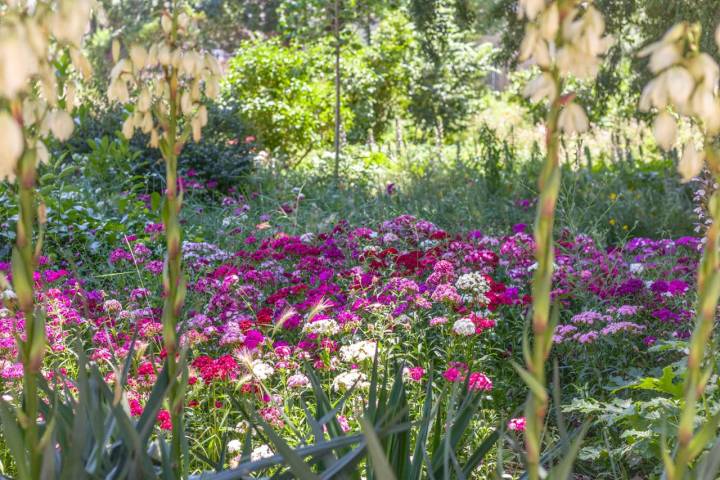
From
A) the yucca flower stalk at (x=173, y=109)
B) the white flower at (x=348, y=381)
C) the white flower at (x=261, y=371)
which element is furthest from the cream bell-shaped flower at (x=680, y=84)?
the white flower at (x=261, y=371)

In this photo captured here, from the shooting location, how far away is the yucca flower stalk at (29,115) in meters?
0.89

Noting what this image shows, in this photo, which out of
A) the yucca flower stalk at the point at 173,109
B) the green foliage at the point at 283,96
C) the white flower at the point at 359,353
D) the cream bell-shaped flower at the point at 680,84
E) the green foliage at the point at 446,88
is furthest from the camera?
the green foliage at the point at 446,88

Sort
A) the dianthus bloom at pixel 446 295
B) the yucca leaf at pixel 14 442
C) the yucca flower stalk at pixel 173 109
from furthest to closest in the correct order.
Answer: the dianthus bloom at pixel 446 295 < the yucca flower stalk at pixel 173 109 < the yucca leaf at pixel 14 442

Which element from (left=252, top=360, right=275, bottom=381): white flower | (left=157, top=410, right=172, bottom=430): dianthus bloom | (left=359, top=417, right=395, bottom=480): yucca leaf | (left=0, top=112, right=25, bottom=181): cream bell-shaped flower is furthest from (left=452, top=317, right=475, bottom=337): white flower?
(left=0, top=112, right=25, bottom=181): cream bell-shaped flower

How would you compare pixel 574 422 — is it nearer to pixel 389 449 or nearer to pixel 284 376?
pixel 284 376

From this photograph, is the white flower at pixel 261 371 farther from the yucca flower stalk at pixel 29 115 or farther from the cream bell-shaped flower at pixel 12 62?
the cream bell-shaped flower at pixel 12 62

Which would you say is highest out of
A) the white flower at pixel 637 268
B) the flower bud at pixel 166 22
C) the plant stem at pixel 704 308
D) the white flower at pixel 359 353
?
the flower bud at pixel 166 22

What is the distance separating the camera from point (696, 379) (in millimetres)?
1037

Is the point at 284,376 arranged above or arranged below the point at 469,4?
below

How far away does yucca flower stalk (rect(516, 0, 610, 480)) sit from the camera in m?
1.00

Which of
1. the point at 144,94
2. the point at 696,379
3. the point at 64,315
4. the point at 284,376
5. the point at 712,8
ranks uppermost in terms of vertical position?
the point at 712,8

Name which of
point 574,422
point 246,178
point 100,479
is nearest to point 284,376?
point 574,422

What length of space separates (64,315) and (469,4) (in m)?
5.63

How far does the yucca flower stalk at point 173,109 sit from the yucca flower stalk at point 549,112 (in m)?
0.60
